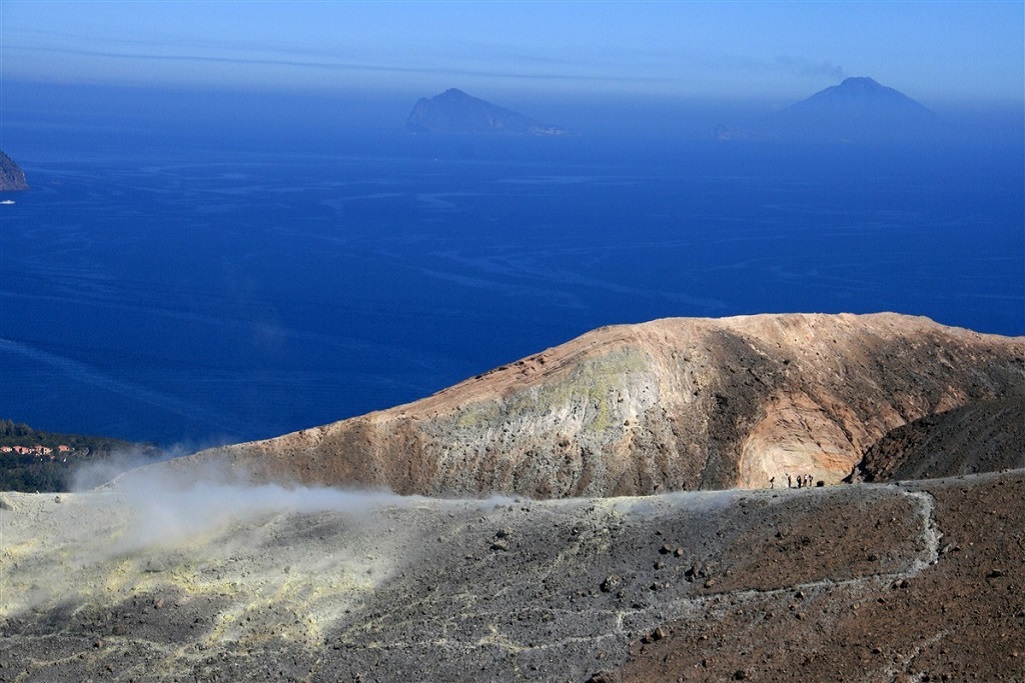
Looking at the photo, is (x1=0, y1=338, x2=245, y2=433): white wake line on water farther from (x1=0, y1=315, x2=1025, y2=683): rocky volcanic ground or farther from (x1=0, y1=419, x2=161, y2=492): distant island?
(x1=0, y1=315, x2=1025, y2=683): rocky volcanic ground

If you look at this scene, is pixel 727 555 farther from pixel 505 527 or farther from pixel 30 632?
pixel 30 632

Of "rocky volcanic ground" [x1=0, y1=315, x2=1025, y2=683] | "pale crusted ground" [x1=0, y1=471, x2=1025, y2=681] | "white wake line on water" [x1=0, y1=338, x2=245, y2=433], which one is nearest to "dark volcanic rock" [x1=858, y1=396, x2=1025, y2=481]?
→ "rocky volcanic ground" [x1=0, y1=315, x2=1025, y2=683]

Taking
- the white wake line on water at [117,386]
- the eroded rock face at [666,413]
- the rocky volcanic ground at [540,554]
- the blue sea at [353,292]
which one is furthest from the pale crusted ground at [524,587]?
the white wake line on water at [117,386]

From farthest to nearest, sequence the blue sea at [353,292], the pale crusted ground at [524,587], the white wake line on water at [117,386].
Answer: the blue sea at [353,292] → the white wake line on water at [117,386] → the pale crusted ground at [524,587]

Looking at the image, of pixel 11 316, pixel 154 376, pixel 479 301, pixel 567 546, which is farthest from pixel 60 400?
pixel 567 546

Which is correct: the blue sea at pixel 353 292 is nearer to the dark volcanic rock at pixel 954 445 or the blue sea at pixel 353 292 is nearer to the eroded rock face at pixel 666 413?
the eroded rock face at pixel 666 413

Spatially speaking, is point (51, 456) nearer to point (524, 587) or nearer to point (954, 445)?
point (524, 587)

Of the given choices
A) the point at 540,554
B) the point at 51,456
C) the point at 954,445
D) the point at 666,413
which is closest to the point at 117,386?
the point at 51,456
